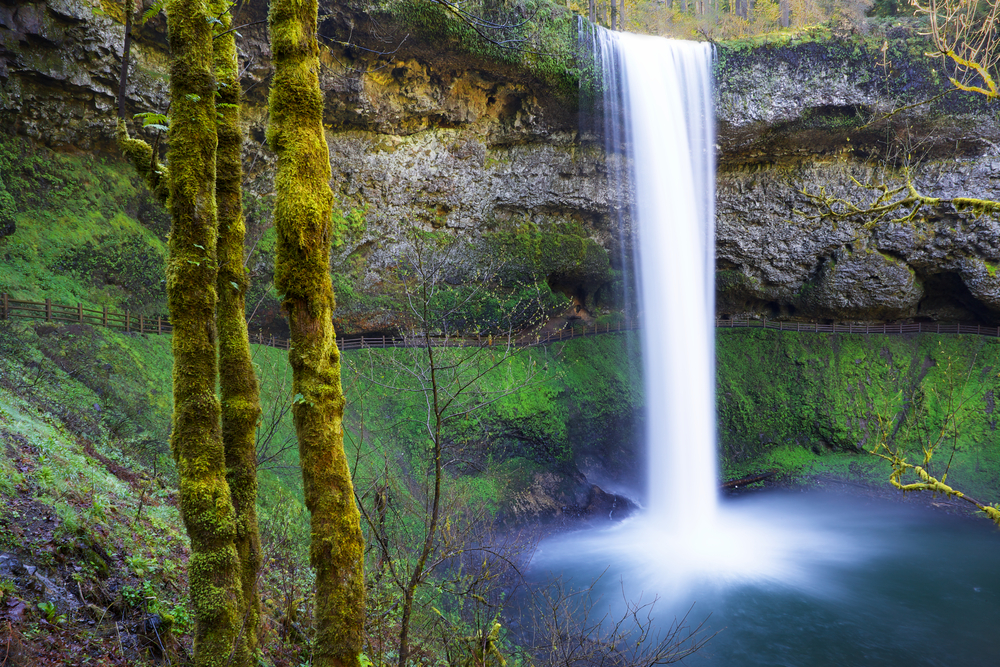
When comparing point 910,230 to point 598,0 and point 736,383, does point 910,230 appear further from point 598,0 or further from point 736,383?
point 598,0

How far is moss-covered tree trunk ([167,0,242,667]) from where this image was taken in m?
3.23

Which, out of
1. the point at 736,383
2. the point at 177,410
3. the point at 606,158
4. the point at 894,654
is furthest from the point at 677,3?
the point at 177,410

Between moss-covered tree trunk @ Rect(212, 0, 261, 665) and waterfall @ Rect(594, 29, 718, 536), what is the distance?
17097 mm

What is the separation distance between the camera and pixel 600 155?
71.5 ft

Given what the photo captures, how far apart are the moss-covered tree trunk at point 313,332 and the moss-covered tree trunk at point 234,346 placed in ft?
3.19

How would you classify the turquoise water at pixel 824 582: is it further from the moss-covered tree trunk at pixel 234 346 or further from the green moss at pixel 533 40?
the green moss at pixel 533 40

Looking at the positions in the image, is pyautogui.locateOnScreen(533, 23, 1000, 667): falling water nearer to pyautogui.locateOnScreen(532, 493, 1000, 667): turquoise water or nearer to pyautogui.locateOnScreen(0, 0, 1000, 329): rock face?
pyautogui.locateOnScreen(532, 493, 1000, 667): turquoise water

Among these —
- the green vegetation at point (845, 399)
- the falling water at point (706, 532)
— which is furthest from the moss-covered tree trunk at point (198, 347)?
the green vegetation at point (845, 399)

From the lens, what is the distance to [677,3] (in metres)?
36.9

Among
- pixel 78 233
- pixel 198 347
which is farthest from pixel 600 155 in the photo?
pixel 198 347

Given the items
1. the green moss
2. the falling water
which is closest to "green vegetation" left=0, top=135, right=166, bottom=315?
the green moss

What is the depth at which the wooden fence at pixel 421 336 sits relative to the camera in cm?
1294

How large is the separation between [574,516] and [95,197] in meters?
18.3

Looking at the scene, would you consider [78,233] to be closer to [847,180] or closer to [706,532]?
[706,532]
